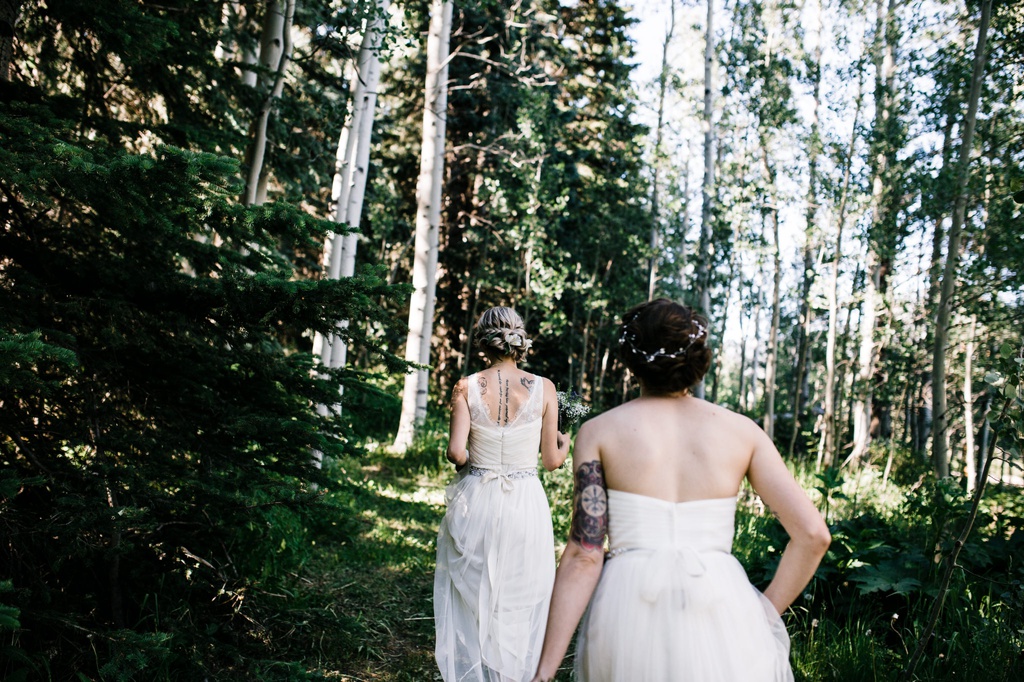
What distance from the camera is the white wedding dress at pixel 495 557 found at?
4172 mm

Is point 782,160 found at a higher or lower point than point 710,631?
higher

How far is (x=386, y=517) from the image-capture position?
834 cm

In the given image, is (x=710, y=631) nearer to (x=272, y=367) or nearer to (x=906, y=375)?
(x=272, y=367)

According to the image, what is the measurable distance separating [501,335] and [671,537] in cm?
239

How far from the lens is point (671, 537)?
7.34 feet

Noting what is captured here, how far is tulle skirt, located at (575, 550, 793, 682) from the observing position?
214 centimetres

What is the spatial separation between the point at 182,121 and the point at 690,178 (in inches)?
1046

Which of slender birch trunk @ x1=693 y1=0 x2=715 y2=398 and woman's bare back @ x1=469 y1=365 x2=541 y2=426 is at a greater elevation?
slender birch trunk @ x1=693 y1=0 x2=715 y2=398

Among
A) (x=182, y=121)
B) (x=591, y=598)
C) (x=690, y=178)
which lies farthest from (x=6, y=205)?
(x=690, y=178)

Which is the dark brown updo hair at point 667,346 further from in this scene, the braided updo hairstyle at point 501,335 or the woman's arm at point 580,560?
the braided updo hairstyle at point 501,335

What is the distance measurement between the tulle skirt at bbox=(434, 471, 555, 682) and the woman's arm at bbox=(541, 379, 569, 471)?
0.20 metres

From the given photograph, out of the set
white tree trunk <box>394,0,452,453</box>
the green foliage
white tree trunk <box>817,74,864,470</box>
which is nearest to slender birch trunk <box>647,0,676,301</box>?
white tree trunk <box>817,74,864,470</box>

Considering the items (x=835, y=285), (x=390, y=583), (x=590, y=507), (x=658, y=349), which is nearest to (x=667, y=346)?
(x=658, y=349)

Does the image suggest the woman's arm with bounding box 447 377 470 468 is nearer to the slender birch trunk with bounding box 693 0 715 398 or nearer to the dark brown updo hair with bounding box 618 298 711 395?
the dark brown updo hair with bounding box 618 298 711 395
